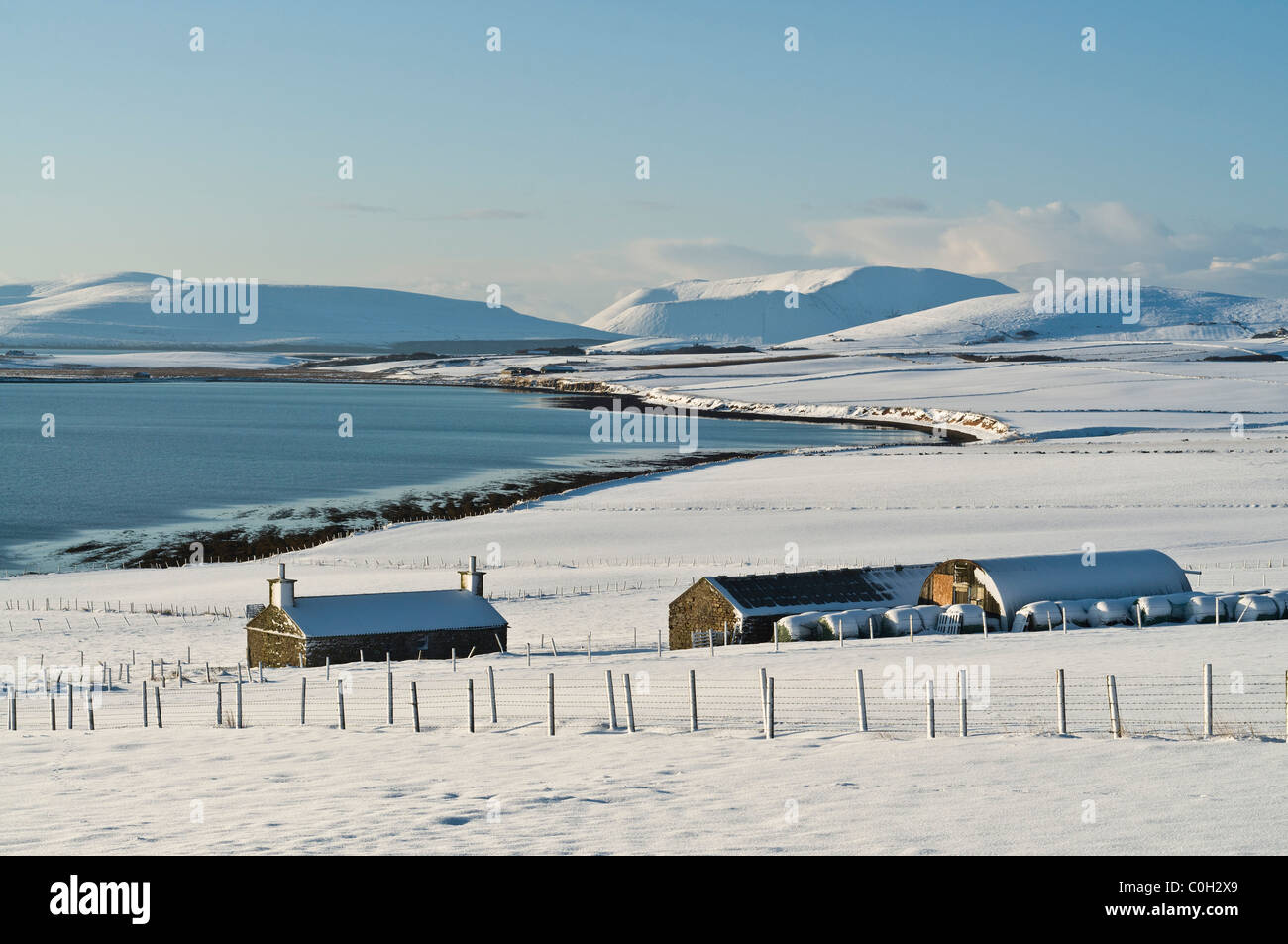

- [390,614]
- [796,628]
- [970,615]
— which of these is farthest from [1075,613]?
[390,614]

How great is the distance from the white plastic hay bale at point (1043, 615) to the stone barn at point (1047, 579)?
71 centimetres

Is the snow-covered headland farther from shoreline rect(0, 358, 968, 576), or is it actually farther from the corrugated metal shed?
Answer: shoreline rect(0, 358, 968, 576)

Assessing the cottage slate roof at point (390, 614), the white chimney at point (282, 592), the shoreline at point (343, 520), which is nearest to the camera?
the white chimney at point (282, 592)

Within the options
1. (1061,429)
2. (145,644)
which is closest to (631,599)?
(145,644)

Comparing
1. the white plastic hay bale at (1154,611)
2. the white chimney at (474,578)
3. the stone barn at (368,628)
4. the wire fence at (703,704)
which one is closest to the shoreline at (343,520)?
the white chimney at (474,578)

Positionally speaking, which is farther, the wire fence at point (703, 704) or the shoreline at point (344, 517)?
the shoreline at point (344, 517)

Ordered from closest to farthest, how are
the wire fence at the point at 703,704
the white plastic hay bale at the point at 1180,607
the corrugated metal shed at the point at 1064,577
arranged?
the wire fence at the point at 703,704 → the white plastic hay bale at the point at 1180,607 → the corrugated metal shed at the point at 1064,577

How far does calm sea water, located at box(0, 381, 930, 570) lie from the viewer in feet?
265

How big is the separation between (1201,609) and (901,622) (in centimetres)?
903

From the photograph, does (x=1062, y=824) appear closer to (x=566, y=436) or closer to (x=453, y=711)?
(x=453, y=711)

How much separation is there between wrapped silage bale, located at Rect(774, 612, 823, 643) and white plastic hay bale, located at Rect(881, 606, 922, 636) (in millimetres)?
2130

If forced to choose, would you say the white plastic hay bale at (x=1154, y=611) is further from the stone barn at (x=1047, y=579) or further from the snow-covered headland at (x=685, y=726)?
the snow-covered headland at (x=685, y=726)

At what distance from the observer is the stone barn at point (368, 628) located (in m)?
37.4

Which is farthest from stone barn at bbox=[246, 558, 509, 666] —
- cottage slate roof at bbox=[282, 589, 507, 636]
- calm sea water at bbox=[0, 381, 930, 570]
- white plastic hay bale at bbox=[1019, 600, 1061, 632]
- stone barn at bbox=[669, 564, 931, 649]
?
calm sea water at bbox=[0, 381, 930, 570]
